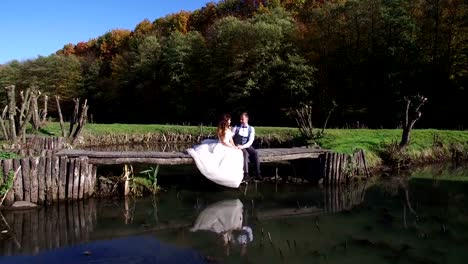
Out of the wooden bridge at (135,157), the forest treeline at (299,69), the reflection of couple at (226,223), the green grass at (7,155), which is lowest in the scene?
the reflection of couple at (226,223)

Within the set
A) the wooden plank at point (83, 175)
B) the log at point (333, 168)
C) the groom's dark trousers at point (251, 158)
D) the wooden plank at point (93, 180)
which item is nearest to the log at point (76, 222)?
the wooden plank at point (83, 175)

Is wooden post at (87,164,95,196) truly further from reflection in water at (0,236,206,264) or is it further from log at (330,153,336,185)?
log at (330,153,336,185)

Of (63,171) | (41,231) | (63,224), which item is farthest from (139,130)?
(41,231)

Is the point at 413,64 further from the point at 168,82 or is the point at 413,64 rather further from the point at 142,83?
the point at 142,83

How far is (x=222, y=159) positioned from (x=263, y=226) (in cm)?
342

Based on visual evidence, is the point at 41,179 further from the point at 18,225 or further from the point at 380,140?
the point at 380,140

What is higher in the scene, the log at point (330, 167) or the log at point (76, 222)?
the log at point (330, 167)

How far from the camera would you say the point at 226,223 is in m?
10.5

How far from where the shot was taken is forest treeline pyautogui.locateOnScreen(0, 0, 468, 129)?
37.7 metres

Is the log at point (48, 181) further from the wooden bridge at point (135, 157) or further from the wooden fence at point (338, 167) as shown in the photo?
the wooden fence at point (338, 167)

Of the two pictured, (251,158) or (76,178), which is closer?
(76,178)

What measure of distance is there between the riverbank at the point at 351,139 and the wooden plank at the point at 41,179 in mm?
10508

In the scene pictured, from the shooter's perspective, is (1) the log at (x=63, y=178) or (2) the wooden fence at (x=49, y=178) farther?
(1) the log at (x=63, y=178)

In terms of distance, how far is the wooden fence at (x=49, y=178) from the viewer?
1131 cm
